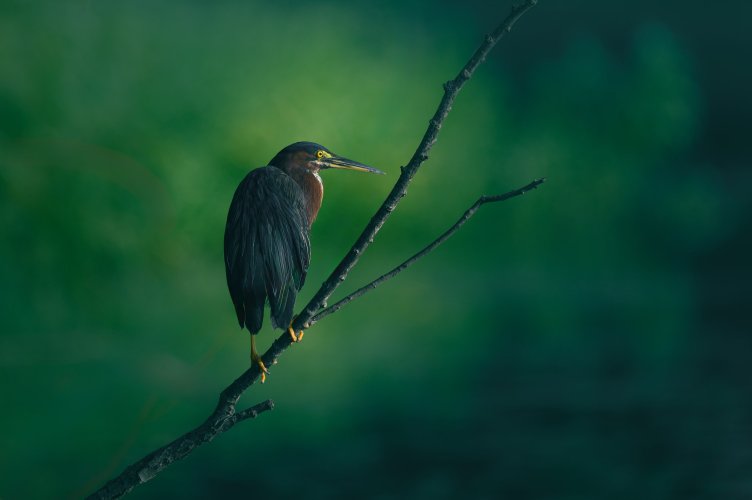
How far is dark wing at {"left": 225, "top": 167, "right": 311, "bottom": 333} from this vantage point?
176cm

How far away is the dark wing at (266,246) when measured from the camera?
5.77 ft

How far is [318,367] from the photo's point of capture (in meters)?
10.1

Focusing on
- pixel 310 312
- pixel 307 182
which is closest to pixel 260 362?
pixel 310 312

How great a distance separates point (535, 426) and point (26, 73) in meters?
6.92

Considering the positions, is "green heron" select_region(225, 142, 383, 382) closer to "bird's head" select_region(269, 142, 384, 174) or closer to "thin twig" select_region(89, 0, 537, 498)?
"bird's head" select_region(269, 142, 384, 174)

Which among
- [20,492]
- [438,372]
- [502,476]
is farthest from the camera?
[438,372]

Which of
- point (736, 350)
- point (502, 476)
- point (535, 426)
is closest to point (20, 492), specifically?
point (502, 476)

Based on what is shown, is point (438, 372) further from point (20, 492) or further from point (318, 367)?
point (20, 492)

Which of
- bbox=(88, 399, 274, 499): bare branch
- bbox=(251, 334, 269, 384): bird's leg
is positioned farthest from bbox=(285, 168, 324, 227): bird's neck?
bbox=(88, 399, 274, 499): bare branch

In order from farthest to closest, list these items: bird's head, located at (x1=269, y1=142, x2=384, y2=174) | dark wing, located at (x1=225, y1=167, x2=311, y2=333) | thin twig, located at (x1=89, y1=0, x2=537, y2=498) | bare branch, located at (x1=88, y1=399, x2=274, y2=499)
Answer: bird's head, located at (x1=269, y1=142, x2=384, y2=174), dark wing, located at (x1=225, y1=167, x2=311, y2=333), bare branch, located at (x1=88, y1=399, x2=274, y2=499), thin twig, located at (x1=89, y1=0, x2=537, y2=498)

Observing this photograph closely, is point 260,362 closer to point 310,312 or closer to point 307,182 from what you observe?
point 310,312

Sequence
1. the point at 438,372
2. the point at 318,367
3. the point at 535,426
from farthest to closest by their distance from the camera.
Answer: the point at 318,367 < the point at 438,372 < the point at 535,426

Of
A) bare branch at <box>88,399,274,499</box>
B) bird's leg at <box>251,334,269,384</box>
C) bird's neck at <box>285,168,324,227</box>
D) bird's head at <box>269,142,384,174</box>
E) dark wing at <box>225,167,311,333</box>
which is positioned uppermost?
bird's head at <box>269,142,384,174</box>

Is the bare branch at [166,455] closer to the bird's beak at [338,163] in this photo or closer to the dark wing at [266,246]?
the dark wing at [266,246]
